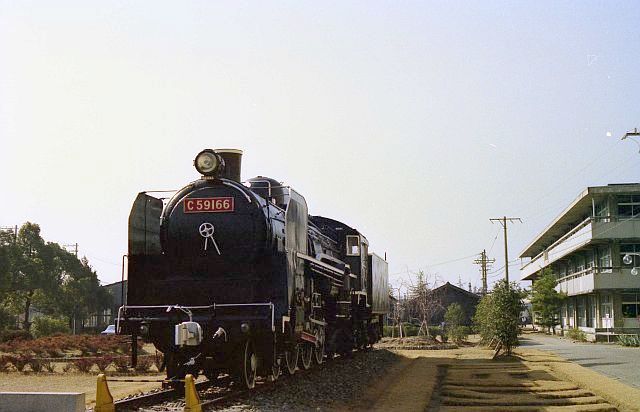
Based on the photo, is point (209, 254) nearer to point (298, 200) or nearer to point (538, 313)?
point (298, 200)

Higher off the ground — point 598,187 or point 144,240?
point 598,187

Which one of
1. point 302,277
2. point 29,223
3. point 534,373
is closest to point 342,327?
point 534,373

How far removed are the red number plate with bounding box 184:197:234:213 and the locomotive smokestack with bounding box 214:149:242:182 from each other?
121cm

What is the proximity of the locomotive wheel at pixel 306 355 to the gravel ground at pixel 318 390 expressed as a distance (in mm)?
203

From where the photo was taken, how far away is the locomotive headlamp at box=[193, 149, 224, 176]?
→ 13570 millimetres

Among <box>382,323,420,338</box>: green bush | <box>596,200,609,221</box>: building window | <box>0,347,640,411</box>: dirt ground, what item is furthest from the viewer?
<box>382,323,420,338</box>: green bush

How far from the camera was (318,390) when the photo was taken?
47.1 ft

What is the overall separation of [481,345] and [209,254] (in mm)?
25457

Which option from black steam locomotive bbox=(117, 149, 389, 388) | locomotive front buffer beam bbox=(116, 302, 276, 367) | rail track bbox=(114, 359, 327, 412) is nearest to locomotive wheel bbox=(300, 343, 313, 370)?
rail track bbox=(114, 359, 327, 412)

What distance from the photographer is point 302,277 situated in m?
15.0

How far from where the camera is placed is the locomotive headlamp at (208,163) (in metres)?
13.6

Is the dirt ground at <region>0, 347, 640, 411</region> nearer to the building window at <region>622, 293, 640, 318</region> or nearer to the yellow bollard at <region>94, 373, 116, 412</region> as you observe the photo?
the yellow bollard at <region>94, 373, 116, 412</region>

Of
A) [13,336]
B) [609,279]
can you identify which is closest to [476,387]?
[609,279]

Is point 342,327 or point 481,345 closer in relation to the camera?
point 342,327
